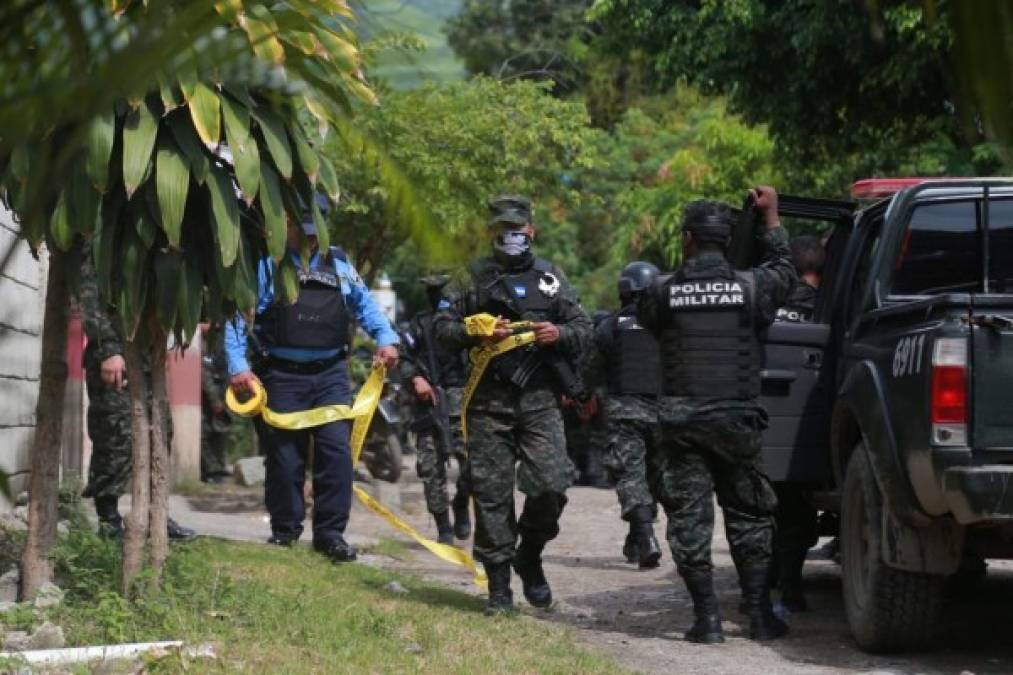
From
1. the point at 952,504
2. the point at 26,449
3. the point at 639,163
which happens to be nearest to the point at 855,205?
the point at 952,504

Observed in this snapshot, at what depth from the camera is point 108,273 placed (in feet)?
19.4

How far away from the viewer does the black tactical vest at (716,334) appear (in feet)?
22.3

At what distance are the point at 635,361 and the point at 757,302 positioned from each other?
3.39m

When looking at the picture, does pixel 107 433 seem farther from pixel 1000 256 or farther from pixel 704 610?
pixel 1000 256

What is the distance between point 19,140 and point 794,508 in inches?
293

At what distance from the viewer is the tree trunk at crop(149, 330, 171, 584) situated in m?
6.35

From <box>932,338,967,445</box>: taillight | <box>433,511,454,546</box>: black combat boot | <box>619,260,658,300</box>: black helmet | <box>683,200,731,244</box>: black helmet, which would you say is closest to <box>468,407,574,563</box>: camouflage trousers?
<box>683,200,731,244</box>: black helmet

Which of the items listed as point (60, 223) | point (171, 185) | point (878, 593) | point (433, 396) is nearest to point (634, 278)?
point (433, 396)

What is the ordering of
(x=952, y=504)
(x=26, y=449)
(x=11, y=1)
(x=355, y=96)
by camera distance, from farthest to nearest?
(x=26, y=449) < (x=952, y=504) < (x=355, y=96) < (x=11, y=1)

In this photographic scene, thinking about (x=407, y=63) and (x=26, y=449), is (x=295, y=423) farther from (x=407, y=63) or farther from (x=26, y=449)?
(x=407, y=63)

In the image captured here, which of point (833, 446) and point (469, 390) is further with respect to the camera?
point (469, 390)

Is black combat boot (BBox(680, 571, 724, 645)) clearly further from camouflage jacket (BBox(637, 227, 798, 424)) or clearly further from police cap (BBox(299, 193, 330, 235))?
police cap (BBox(299, 193, 330, 235))

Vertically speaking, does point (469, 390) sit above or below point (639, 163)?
below

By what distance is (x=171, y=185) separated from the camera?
5.54 m
